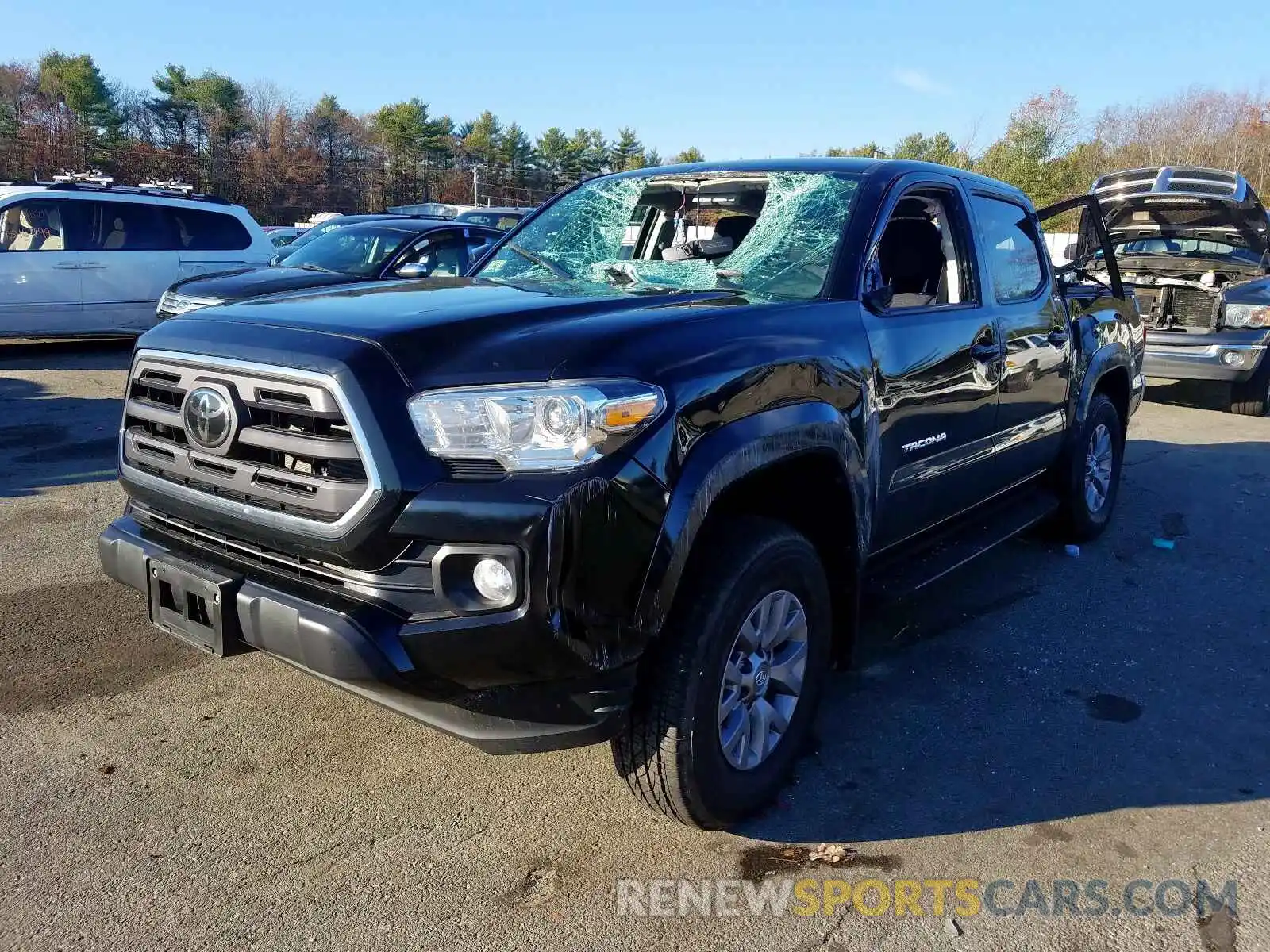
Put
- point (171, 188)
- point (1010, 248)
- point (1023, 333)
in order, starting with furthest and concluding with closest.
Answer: point (171, 188), point (1010, 248), point (1023, 333)

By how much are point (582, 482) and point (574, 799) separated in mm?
1256

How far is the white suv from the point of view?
1085 centimetres

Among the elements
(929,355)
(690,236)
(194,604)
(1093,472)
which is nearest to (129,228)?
(690,236)

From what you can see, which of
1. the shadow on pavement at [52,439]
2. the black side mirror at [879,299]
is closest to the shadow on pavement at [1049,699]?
the black side mirror at [879,299]

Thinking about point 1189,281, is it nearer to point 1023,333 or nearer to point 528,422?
point 1023,333

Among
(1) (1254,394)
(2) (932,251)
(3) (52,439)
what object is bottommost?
(3) (52,439)

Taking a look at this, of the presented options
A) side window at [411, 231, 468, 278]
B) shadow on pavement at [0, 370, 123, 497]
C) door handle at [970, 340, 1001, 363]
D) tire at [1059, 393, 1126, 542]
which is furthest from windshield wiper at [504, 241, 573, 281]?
side window at [411, 231, 468, 278]

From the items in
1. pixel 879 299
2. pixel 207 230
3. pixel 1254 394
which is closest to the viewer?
pixel 879 299

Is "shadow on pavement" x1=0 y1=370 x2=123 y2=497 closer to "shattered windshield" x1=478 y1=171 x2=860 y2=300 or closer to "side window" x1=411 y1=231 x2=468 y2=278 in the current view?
"shattered windshield" x1=478 y1=171 x2=860 y2=300

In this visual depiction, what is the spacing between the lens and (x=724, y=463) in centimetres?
255

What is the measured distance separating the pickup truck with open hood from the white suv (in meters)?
10.4

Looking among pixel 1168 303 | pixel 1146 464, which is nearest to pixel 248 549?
pixel 1146 464

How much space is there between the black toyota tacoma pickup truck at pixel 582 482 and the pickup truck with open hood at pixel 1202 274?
24.4 ft

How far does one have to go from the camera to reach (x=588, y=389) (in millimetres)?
2350
